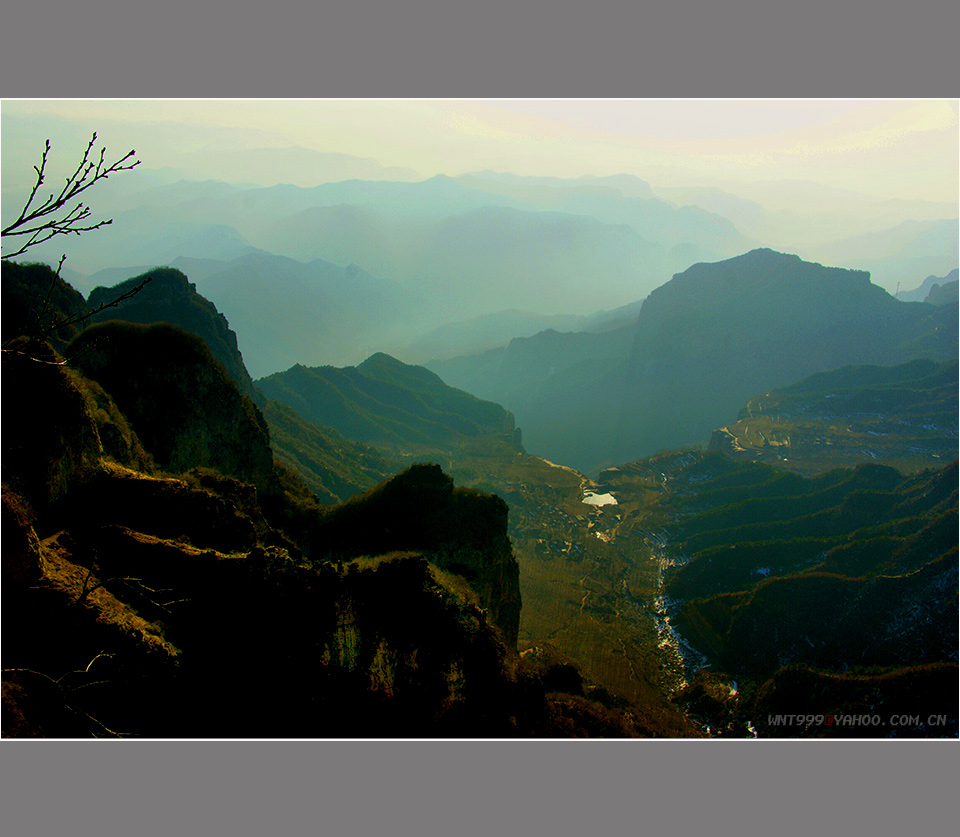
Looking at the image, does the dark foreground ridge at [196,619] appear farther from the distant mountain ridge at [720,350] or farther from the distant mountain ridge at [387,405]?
the distant mountain ridge at [720,350]

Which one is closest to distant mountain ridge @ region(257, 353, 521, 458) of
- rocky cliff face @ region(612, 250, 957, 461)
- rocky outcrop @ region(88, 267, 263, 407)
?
rocky outcrop @ region(88, 267, 263, 407)

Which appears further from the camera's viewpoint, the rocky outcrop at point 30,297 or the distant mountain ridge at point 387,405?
the distant mountain ridge at point 387,405

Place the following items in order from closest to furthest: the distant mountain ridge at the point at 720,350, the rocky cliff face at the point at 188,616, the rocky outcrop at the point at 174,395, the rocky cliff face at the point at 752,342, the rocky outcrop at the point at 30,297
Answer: the rocky cliff face at the point at 188,616 → the rocky outcrop at the point at 174,395 → the rocky outcrop at the point at 30,297 → the distant mountain ridge at the point at 720,350 → the rocky cliff face at the point at 752,342

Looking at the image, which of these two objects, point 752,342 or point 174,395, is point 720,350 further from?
point 174,395

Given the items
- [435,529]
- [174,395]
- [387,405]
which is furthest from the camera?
[387,405]

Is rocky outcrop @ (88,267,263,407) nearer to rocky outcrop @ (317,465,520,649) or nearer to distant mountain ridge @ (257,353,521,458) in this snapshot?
rocky outcrop @ (317,465,520,649)

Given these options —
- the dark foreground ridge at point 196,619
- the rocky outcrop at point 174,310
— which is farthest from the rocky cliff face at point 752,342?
the dark foreground ridge at point 196,619

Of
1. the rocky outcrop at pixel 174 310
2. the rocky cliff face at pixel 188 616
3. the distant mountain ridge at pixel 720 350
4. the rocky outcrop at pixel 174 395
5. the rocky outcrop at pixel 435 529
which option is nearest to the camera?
the rocky cliff face at pixel 188 616

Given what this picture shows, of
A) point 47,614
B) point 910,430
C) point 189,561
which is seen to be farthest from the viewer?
point 910,430

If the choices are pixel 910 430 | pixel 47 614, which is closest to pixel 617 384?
pixel 910 430

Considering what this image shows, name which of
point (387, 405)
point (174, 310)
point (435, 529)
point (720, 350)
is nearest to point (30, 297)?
point (174, 310)

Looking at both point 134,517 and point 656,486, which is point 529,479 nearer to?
point 656,486
